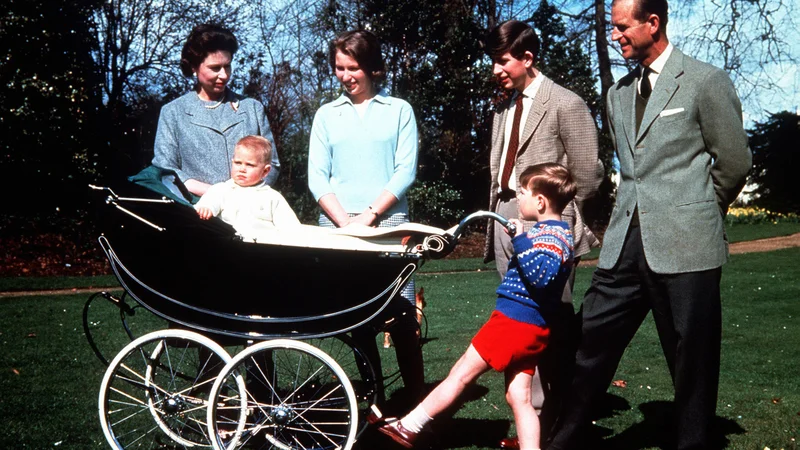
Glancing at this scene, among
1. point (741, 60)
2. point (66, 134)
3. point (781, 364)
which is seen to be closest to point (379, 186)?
point (781, 364)

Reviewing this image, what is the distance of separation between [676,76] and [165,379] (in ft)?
12.3

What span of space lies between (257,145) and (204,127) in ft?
1.56

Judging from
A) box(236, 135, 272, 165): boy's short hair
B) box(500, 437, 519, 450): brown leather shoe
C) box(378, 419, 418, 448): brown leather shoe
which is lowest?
box(500, 437, 519, 450): brown leather shoe

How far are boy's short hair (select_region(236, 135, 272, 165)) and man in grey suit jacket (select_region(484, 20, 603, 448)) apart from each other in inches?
48.1

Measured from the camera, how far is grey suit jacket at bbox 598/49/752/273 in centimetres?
330

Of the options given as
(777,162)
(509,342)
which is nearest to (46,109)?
(509,342)

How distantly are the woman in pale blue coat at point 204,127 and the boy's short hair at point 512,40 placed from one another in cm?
131

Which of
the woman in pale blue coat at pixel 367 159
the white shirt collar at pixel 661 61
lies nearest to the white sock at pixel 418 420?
the woman in pale blue coat at pixel 367 159

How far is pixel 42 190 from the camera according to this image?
18.1 m

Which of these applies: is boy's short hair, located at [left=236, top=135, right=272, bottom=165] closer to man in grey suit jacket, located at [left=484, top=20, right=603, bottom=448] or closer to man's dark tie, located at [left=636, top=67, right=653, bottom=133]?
man in grey suit jacket, located at [left=484, top=20, right=603, bottom=448]

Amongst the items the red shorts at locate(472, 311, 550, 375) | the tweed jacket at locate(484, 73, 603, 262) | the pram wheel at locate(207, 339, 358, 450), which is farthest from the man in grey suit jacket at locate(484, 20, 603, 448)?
the pram wheel at locate(207, 339, 358, 450)

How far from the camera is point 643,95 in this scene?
3.62 meters

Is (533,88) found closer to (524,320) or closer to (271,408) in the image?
(524,320)

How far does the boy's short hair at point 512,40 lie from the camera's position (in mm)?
3861
